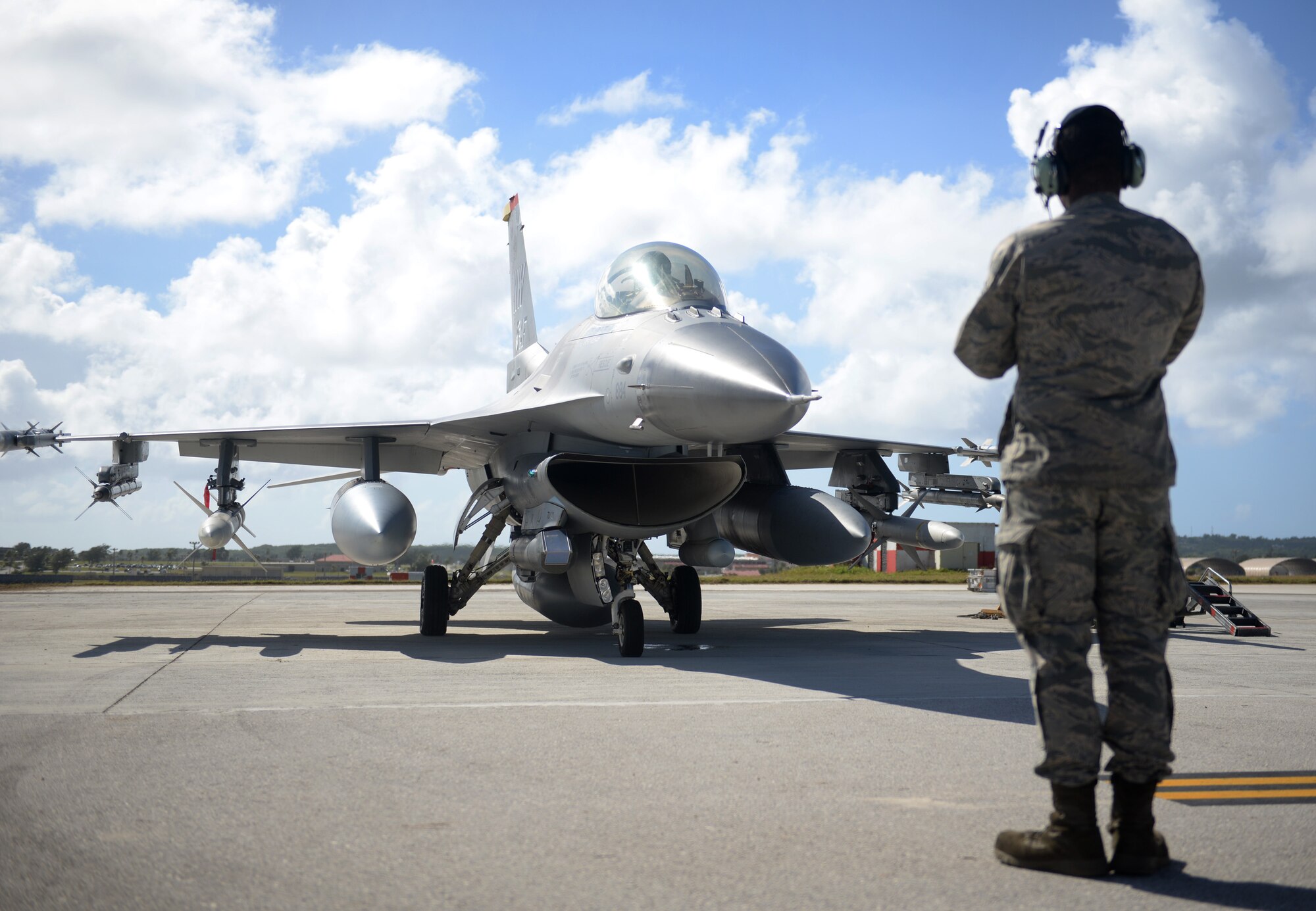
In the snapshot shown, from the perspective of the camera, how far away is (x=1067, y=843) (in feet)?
9.63

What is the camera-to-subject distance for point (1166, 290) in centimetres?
315

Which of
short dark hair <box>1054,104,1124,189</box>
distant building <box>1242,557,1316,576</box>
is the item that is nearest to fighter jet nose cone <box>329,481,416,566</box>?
short dark hair <box>1054,104,1124,189</box>

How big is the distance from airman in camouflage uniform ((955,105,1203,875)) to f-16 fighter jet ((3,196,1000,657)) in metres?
4.53

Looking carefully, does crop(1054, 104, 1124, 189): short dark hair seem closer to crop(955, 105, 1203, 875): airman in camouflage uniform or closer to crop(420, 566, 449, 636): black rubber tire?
crop(955, 105, 1203, 875): airman in camouflage uniform

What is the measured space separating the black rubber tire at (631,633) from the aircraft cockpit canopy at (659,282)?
123 inches

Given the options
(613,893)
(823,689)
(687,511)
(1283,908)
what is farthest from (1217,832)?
(687,511)

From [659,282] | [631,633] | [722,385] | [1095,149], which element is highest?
[659,282]

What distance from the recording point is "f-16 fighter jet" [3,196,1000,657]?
28.2ft

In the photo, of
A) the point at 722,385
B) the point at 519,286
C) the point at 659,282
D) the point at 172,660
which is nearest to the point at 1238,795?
the point at 722,385

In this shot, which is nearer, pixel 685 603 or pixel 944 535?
pixel 685 603

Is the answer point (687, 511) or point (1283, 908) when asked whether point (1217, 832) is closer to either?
point (1283, 908)

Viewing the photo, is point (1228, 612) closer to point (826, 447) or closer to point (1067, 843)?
point (826, 447)

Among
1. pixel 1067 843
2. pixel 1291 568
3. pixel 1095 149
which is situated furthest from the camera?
pixel 1291 568

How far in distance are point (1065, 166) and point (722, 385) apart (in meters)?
4.77
